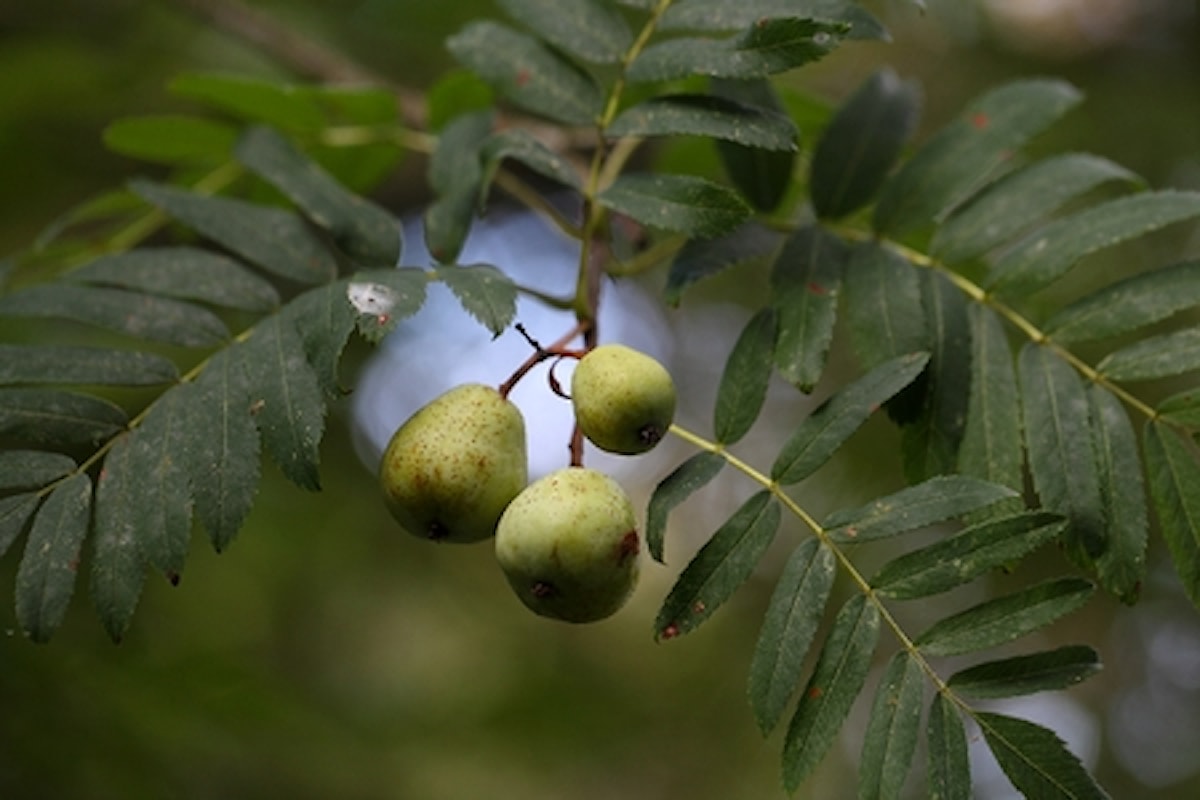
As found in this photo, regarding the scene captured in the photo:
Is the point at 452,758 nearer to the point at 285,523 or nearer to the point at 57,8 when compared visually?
the point at 285,523

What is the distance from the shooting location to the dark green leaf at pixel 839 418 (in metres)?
1.28

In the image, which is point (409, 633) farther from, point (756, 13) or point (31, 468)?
point (756, 13)

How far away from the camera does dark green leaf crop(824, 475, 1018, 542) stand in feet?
3.90

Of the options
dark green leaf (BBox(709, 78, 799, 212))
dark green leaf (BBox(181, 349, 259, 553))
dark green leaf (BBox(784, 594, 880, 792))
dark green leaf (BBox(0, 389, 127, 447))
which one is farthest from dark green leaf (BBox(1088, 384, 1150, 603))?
dark green leaf (BBox(0, 389, 127, 447))

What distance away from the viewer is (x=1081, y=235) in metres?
1.49

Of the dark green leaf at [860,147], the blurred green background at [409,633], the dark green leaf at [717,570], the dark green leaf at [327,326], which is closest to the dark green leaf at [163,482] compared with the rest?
the dark green leaf at [327,326]

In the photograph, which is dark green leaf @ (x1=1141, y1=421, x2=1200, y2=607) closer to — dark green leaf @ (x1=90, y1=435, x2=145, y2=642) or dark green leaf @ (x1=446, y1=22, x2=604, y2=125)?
dark green leaf @ (x1=446, y1=22, x2=604, y2=125)

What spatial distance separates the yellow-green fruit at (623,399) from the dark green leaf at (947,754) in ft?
1.40

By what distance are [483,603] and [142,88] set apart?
2140 millimetres

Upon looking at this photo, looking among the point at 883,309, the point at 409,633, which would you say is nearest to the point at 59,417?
the point at 883,309

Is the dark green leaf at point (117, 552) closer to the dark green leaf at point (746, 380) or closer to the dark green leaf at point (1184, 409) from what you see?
the dark green leaf at point (746, 380)

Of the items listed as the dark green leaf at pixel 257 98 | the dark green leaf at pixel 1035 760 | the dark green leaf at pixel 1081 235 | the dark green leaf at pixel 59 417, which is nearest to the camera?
the dark green leaf at pixel 1035 760

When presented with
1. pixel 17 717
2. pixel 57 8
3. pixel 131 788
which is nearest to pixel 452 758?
pixel 131 788

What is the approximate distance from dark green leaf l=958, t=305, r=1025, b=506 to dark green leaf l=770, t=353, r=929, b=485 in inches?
4.8
